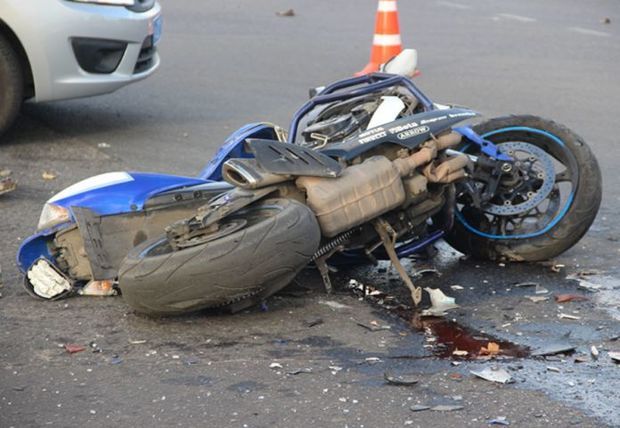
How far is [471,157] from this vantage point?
604 cm

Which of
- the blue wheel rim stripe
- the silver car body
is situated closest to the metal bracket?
the blue wheel rim stripe

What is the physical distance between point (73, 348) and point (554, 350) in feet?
6.46

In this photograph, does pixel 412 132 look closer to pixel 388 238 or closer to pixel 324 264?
pixel 388 238

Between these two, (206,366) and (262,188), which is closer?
(206,366)

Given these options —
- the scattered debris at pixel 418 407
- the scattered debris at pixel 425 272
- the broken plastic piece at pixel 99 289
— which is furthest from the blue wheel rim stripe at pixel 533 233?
the scattered debris at pixel 418 407

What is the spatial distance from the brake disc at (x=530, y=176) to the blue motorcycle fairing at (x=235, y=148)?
1178mm

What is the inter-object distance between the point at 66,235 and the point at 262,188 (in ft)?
3.16

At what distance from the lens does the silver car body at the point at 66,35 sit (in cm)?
848

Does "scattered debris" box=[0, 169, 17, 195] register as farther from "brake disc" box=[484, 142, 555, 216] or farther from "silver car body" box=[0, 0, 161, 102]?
"brake disc" box=[484, 142, 555, 216]

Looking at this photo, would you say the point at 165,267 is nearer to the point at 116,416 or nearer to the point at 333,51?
the point at 116,416

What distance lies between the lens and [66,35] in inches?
336

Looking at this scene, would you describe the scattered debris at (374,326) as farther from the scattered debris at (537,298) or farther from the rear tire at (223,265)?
the scattered debris at (537,298)

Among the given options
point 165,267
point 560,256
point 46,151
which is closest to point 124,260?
point 165,267

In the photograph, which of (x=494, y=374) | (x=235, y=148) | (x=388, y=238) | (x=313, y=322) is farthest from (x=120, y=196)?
(x=494, y=374)
